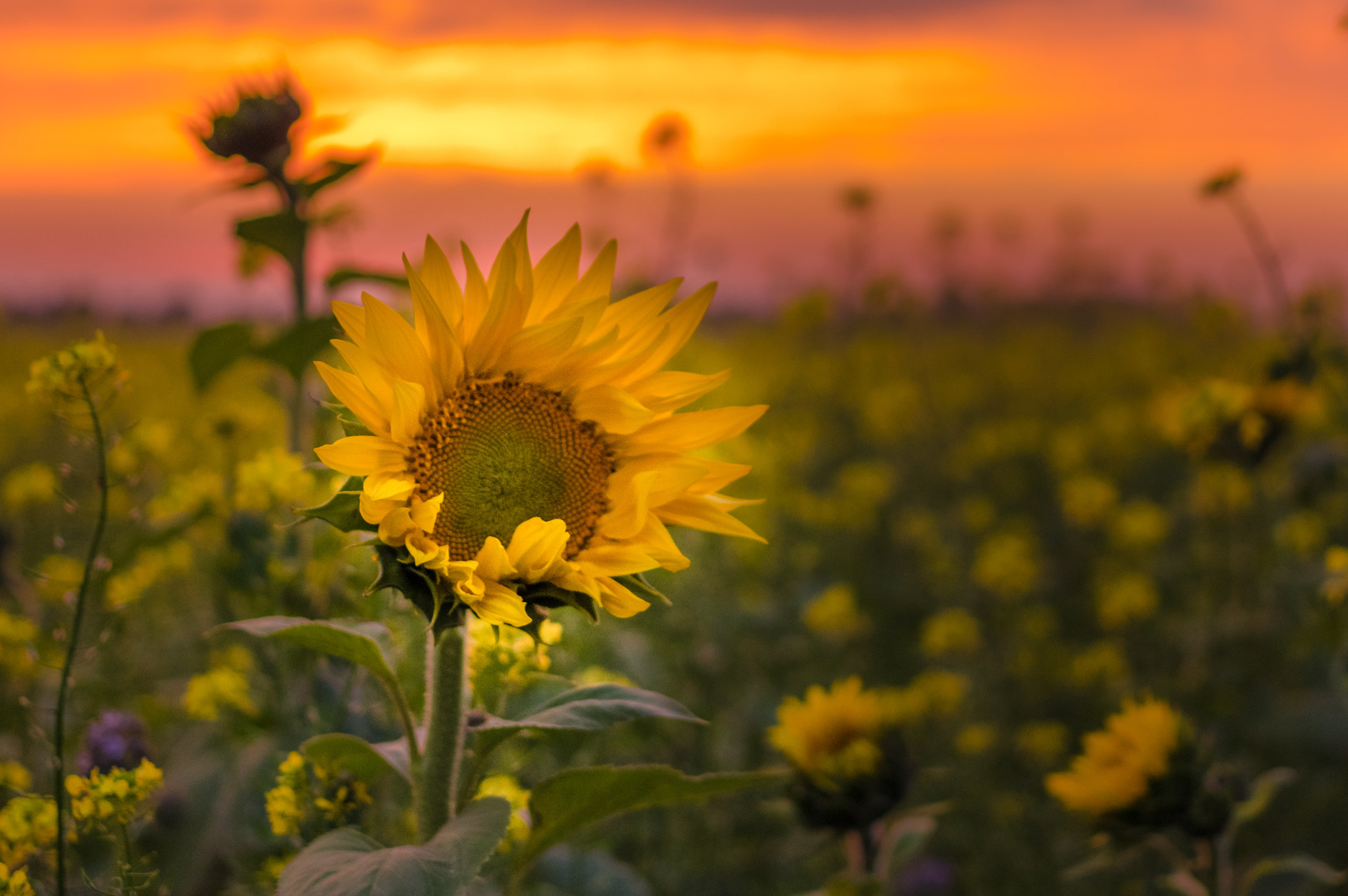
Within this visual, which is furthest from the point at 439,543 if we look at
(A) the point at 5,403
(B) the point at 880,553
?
(A) the point at 5,403

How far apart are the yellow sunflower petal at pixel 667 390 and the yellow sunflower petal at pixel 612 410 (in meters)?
0.02

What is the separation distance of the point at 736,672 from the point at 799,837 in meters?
0.64

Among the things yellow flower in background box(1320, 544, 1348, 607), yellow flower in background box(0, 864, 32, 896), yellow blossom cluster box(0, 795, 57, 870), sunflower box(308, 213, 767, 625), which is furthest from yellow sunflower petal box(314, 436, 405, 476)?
yellow flower in background box(1320, 544, 1348, 607)

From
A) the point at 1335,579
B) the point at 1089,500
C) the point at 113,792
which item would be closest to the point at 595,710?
the point at 113,792

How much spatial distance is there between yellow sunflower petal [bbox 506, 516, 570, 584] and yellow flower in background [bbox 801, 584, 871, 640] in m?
2.06

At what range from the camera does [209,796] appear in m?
1.67

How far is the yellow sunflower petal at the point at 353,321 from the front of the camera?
0.87 metres

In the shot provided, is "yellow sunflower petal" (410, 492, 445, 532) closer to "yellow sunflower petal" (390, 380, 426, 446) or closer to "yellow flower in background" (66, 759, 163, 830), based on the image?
"yellow sunflower petal" (390, 380, 426, 446)

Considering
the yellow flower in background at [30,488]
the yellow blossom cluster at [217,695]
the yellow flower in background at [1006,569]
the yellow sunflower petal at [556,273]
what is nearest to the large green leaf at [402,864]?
the yellow sunflower petal at [556,273]

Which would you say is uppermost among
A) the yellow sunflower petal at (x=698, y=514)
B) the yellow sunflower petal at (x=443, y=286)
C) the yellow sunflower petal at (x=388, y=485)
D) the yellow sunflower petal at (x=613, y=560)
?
the yellow sunflower petal at (x=443, y=286)

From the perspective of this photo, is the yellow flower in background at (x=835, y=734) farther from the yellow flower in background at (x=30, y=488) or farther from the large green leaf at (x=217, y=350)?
the yellow flower in background at (x=30, y=488)

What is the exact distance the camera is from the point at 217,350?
1582 mm

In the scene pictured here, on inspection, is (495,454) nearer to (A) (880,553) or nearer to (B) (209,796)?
(B) (209,796)

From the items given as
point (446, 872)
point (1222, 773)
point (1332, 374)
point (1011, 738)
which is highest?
point (1332, 374)
